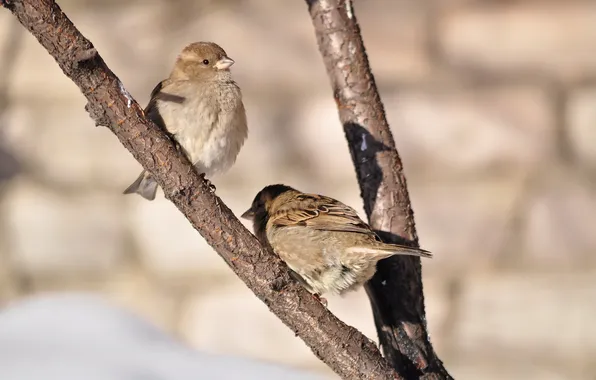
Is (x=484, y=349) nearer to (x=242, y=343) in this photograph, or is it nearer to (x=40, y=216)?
(x=242, y=343)

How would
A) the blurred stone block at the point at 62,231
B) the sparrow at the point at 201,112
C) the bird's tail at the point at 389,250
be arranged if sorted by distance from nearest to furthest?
the bird's tail at the point at 389,250 → the sparrow at the point at 201,112 → the blurred stone block at the point at 62,231

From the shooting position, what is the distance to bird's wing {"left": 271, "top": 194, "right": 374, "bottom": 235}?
2.05 meters

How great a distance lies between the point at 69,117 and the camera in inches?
162

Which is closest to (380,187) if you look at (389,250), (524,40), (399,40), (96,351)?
A: (389,250)

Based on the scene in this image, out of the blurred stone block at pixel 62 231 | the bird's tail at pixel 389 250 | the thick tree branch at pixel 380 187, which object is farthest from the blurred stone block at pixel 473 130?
the bird's tail at pixel 389 250

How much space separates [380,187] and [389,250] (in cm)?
17

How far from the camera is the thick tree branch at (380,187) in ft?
5.88

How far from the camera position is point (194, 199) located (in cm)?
142

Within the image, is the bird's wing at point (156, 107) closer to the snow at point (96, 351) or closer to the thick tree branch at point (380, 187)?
the thick tree branch at point (380, 187)

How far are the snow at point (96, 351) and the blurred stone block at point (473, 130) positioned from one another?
1.74m

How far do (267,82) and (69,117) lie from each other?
100 centimetres

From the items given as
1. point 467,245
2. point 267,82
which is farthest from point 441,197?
point 267,82

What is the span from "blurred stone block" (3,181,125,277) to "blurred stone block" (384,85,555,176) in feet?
4.94

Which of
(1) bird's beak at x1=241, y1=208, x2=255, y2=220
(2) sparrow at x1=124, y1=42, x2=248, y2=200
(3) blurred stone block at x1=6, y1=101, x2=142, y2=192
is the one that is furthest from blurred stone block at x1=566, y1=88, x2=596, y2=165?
(2) sparrow at x1=124, y1=42, x2=248, y2=200
